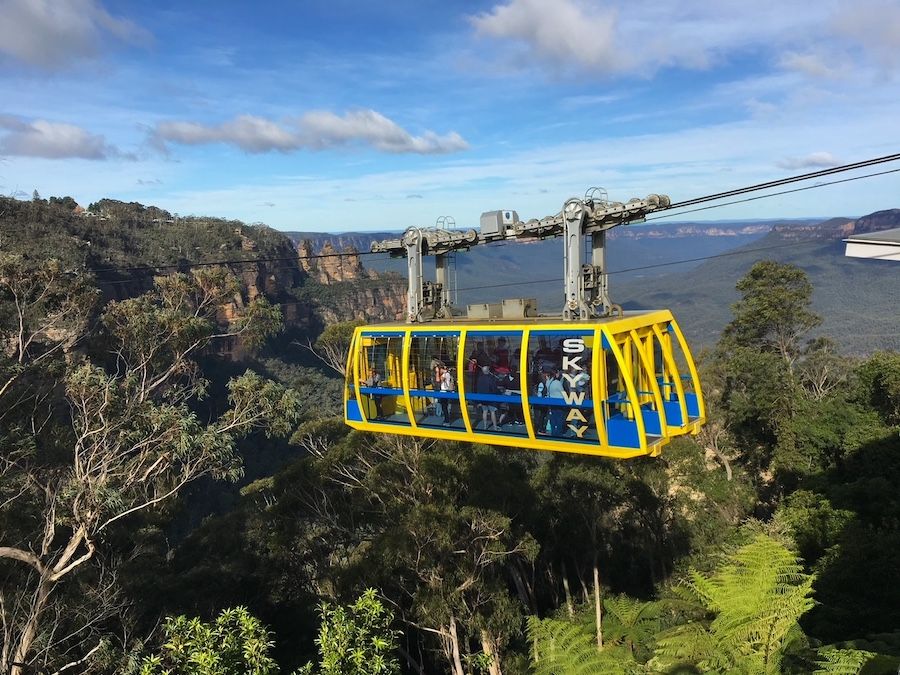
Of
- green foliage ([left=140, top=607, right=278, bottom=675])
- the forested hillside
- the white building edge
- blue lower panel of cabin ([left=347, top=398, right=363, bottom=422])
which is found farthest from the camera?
blue lower panel of cabin ([left=347, top=398, right=363, bottom=422])

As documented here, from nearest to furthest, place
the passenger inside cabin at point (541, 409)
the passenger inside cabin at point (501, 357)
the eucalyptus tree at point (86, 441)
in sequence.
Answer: the passenger inside cabin at point (541, 409), the passenger inside cabin at point (501, 357), the eucalyptus tree at point (86, 441)

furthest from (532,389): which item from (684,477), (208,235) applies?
(208,235)

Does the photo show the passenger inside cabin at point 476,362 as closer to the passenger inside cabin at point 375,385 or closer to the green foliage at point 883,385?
the passenger inside cabin at point 375,385

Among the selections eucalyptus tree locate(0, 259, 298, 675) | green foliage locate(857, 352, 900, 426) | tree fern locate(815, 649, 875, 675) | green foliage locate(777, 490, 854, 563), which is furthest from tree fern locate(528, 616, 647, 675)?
green foliage locate(857, 352, 900, 426)

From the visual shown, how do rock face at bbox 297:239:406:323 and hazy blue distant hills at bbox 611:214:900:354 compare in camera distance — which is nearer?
rock face at bbox 297:239:406:323

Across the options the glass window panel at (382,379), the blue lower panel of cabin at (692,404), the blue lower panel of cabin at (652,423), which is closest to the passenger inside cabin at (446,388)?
the glass window panel at (382,379)

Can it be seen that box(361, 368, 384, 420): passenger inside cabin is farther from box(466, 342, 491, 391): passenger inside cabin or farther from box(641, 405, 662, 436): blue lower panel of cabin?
box(641, 405, 662, 436): blue lower panel of cabin

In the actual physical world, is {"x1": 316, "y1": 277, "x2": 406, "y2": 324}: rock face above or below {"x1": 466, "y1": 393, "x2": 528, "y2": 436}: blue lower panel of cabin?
below

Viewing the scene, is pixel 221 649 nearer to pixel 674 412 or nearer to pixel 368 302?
pixel 674 412
